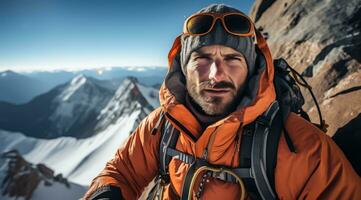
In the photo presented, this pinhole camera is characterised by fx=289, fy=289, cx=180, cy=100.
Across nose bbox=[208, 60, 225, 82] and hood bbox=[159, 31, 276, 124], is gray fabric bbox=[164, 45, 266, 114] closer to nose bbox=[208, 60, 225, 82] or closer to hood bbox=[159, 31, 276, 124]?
hood bbox=[159, 31, 276, 124]

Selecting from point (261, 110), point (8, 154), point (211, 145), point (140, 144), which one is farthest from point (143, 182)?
point (8, 154)

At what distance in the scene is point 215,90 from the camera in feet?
12.2

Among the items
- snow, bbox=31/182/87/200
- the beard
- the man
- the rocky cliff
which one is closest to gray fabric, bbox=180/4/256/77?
the man

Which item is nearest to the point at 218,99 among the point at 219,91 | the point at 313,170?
the point at 219,91

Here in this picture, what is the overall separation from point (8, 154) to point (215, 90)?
82620 millimetres

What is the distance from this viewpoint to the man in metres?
2.99

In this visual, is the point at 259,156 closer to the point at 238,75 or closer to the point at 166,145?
the point at 238,75

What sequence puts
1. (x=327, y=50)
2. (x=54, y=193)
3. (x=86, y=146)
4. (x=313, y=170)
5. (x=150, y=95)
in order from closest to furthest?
(x=313, y=170) → (x=327, y=50) → (x=54, y=193) → (x=86, y=146) → (x=150, y=95)

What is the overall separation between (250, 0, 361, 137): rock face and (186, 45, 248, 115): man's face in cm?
174

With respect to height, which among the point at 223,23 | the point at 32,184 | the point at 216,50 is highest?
the point at 223,23

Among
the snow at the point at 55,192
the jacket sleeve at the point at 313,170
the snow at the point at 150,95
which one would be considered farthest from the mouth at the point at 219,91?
the snow at the point at 150,95

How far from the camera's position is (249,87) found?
3.79 m

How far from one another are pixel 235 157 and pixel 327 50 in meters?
3.64

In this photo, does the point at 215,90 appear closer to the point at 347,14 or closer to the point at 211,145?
the point at 211,145
